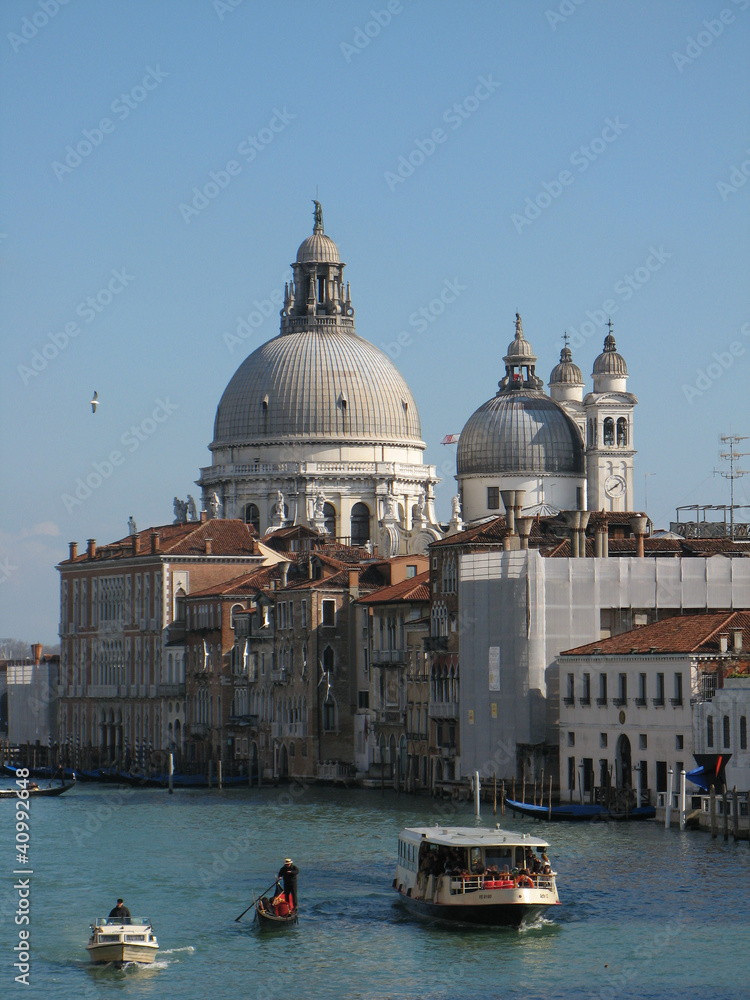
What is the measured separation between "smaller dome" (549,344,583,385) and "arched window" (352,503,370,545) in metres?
9.81

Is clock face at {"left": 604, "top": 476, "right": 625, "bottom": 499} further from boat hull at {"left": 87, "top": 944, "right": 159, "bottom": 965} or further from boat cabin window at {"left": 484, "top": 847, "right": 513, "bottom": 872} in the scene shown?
boat hull at {"left": 87, "top": 944, "right": 159, "bottom": 965}

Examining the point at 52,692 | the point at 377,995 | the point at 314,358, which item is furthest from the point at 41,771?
the point at 377,995

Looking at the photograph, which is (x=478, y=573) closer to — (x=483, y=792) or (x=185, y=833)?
(x=483, y=792)

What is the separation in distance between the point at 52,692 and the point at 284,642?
25.3 meters

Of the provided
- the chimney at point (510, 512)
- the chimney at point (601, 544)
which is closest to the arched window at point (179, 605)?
the chimney at point (510, 512)

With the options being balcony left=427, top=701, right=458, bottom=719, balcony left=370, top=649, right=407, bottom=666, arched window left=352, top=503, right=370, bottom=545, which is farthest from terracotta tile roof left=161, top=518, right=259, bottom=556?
balcony left=427, top=701, right=458, bottom=719

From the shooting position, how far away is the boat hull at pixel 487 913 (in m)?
37.7

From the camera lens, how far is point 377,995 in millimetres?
33250

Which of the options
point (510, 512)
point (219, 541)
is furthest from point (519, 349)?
point (510, 512)

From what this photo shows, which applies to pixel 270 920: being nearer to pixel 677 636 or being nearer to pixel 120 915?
pixel 120 915

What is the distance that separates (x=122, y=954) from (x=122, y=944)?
14 cm

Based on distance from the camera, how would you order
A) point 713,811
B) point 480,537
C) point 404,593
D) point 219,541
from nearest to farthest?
point 713,811 < point 480,537 < point 404,593 < point 219,541

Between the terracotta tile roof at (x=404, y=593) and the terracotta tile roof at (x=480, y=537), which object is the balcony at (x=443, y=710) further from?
the terracotta tile roof at (x=480, y=537)

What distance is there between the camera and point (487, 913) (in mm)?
38000
